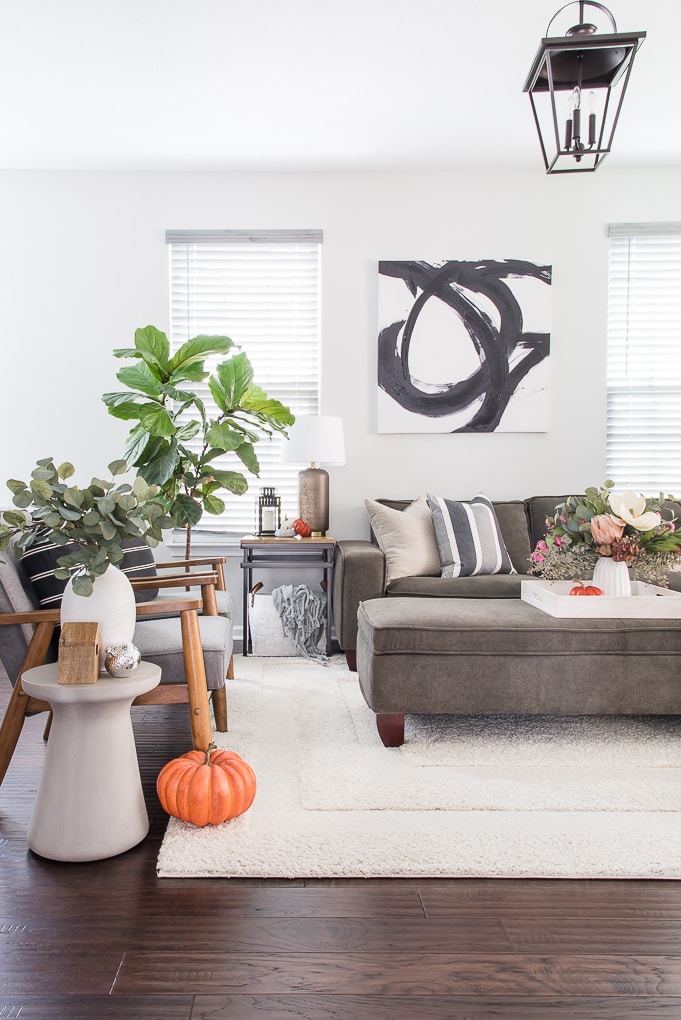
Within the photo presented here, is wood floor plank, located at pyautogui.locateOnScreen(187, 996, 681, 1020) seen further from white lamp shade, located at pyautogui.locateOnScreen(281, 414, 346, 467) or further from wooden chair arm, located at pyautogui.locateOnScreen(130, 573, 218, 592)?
white lamp shade, located at pyautogui.locateOnScreen(281, 414, 346, 467)

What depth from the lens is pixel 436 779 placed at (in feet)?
7.96

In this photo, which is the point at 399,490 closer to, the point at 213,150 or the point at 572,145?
the point at 213,150

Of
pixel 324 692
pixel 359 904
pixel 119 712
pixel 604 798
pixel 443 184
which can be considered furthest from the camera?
pixel 443 184

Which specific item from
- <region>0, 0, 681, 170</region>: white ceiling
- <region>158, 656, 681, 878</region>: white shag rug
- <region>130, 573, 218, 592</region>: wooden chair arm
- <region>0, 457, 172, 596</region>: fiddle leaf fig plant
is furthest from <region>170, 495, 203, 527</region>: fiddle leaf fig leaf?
<region>0, 0, 681, 170</region>: white ceiling

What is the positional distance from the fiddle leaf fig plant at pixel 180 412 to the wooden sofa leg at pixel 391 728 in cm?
150

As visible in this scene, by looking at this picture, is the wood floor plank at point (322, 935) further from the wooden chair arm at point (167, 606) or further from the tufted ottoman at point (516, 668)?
the tufted ottoman at point (516, 668)

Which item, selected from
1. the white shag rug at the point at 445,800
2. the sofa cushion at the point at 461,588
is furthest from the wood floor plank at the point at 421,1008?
the sofa cushion at the point at 461,588

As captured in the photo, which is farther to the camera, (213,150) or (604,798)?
(213,150)

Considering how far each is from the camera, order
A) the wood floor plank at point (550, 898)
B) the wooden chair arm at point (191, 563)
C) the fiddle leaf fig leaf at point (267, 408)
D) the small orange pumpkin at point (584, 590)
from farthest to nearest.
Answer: the fiddle leaf fig leaf at point (267, 408) < the wooden chair arm at point (191, 563) < the small orange pumpkin at point (584, 590) < the wood floor plank at point (550, 898)

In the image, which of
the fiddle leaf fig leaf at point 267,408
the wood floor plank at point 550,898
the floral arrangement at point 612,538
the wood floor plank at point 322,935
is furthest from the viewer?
the fiddle leaf fig leaf at point 267,408

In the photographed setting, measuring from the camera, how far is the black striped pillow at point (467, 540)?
397 centimetres

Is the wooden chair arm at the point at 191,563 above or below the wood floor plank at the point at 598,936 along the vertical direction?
above

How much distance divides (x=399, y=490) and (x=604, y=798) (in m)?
2.66

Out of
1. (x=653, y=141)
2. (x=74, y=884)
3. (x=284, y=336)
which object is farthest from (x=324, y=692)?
(x=653, y=141)
